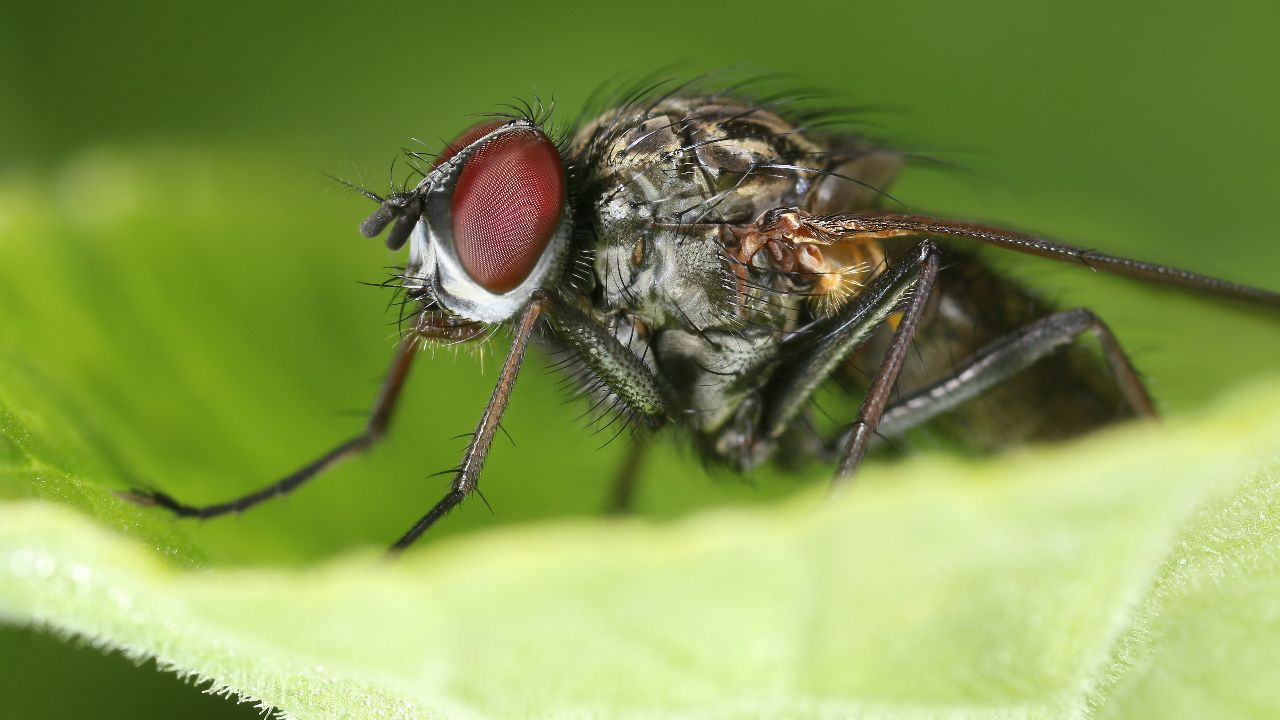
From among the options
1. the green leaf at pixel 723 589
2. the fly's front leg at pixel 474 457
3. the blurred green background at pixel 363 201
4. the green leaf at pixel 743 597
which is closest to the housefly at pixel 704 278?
the fly's front leg at pixel 474 457

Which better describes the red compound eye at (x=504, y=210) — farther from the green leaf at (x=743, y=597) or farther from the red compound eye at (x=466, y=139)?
the green leaf at (x=743, y=597)

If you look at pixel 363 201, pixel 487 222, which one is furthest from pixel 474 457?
pixel 363 201

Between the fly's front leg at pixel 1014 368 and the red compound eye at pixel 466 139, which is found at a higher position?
the red compound eye at pixel 466 139

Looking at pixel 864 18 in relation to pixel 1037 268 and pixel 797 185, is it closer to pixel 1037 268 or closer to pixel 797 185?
pixel 1037 268

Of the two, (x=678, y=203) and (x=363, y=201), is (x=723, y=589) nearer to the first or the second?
(x=678, y=203)

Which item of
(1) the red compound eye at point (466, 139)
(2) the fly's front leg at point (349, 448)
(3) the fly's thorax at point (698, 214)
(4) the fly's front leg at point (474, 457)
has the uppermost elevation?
(1) the red compound eye at point (466, 139)

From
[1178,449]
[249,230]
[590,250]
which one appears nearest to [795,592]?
[1178,449]
